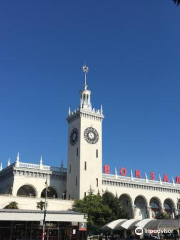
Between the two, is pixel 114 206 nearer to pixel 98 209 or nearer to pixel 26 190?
pixel 98 209

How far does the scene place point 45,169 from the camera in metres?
67.0

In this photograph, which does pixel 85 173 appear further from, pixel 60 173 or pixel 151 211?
pixel 151 211

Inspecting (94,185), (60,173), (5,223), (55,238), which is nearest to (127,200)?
(94,185)

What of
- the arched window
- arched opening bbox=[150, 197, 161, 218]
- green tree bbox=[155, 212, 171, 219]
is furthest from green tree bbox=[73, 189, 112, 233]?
the arched window

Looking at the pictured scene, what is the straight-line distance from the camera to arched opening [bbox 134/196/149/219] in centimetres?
7779

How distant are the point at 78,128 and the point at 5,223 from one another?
99.9 feet

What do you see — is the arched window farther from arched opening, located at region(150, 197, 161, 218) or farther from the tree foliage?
the tree foliage

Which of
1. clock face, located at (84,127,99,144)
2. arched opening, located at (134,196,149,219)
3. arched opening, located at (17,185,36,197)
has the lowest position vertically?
arched opening, located at (134,196,149,219)

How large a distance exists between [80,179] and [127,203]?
1827 centimetres

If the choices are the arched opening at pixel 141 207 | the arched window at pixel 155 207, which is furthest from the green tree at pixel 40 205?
the arched window at pixel 155 207

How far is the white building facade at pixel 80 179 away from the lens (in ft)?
207

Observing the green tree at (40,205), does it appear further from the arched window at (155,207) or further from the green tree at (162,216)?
the arched window at (155,207)

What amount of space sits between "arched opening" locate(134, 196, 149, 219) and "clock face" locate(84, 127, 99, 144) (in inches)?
816

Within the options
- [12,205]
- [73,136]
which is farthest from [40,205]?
[73,136]
